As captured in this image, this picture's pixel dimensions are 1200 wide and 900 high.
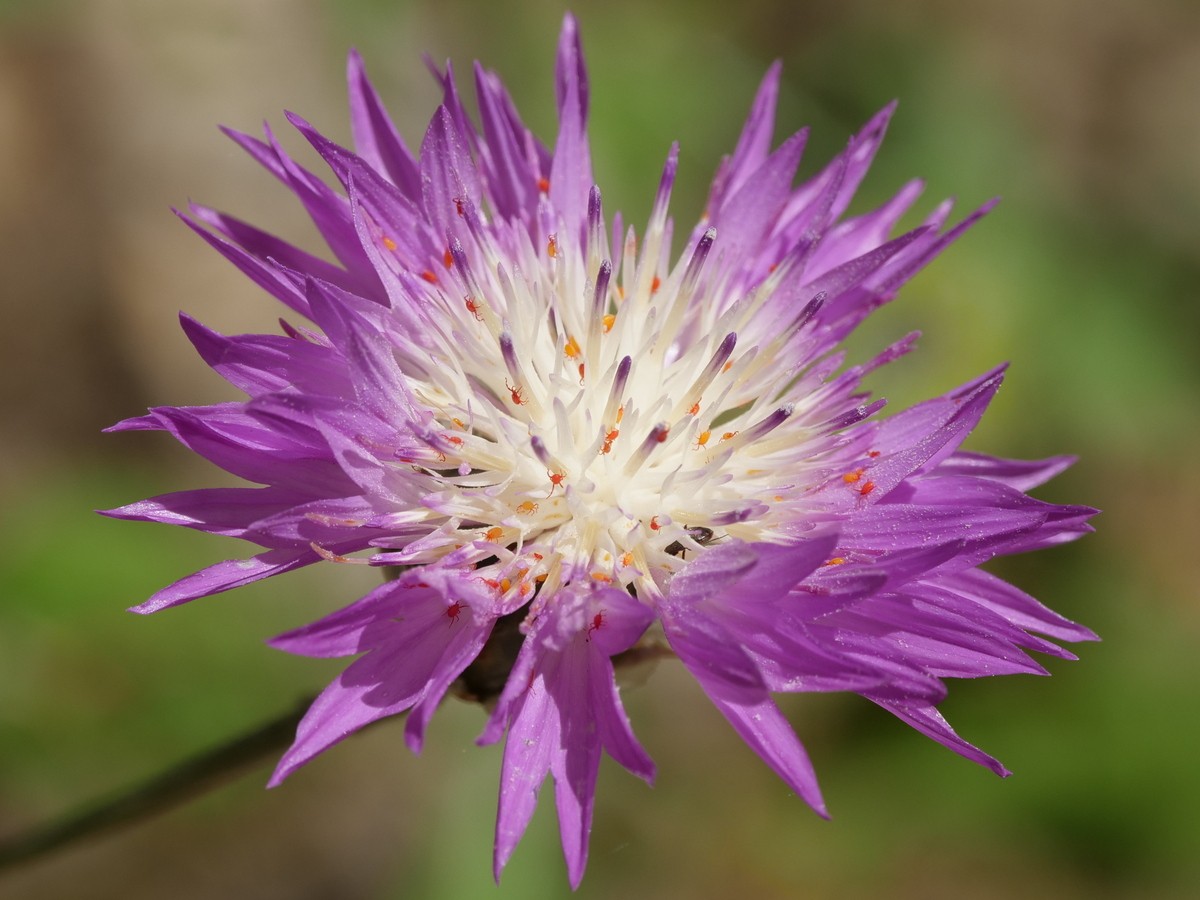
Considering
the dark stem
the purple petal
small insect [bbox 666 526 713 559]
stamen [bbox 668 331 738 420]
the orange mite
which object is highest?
the purple petal

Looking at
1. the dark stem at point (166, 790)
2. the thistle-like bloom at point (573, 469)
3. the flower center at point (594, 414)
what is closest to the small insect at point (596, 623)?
the thistle-like bloom at point (573, 469)

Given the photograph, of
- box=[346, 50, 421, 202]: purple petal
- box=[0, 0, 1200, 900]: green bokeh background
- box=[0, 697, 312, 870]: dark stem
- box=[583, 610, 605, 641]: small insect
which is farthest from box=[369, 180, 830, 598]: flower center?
box=[0, 0, 1200, 900]: green bokeh background

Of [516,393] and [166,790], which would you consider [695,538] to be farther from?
[166,790]

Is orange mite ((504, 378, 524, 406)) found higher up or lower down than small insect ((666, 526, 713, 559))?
higher up

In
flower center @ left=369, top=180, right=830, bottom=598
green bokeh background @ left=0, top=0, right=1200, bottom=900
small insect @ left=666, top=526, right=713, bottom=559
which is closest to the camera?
flower center @ left=369, top=180, right=830, bottom=598

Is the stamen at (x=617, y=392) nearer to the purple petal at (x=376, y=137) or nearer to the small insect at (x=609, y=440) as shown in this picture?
the small insect at (x=609, y=440)

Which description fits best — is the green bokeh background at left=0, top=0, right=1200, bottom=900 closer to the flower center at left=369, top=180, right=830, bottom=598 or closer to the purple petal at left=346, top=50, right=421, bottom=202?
the purple petal at left=346, top=50, right=421, bottom=202

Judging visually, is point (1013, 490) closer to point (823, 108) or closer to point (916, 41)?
point (823, 108)

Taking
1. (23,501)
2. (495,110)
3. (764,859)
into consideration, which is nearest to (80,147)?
(23,501)
